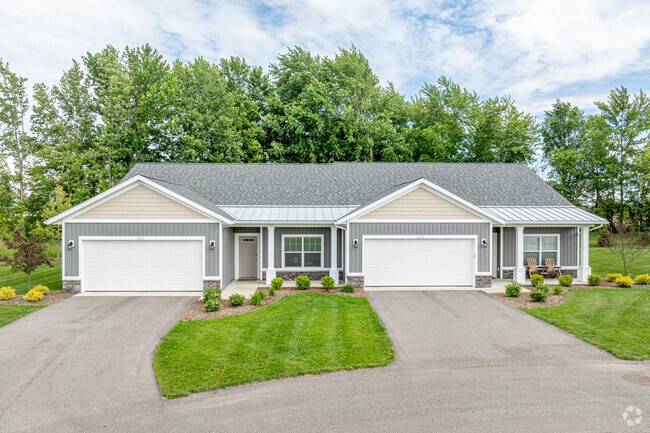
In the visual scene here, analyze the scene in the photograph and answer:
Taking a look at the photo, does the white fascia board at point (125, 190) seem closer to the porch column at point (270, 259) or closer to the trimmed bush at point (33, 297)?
the porch column at point (270, 259)

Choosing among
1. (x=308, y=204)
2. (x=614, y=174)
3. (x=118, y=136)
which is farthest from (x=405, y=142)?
(x=118, y=136)

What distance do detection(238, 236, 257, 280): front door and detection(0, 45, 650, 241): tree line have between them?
14.6 m

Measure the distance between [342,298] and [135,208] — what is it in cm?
863

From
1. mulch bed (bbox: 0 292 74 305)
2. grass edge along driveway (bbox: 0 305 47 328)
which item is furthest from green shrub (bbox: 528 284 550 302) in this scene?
mulch bed (bbox: 0 292 74 305)

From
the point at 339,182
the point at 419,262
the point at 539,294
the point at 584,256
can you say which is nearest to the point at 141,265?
the point at 339,182

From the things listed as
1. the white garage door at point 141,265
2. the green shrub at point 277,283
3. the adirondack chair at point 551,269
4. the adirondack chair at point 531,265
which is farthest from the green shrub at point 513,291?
the white garage door at point 141,265

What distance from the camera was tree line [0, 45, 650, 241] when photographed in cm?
2811

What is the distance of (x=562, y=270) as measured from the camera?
16.0 m

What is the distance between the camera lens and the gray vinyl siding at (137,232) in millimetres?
13391

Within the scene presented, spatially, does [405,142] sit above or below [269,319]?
above

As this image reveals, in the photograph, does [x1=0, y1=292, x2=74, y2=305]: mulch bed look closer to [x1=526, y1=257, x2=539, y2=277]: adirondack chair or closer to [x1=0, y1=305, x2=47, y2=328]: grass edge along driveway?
[x1=0, y1=305, x2=47, y2=328]: grass edge along driveway

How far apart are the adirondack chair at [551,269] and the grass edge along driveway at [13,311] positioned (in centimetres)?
1993

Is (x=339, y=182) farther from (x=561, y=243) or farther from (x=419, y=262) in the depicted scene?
(x=561, y=243)

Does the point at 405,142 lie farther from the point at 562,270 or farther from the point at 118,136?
the point at 118,136
